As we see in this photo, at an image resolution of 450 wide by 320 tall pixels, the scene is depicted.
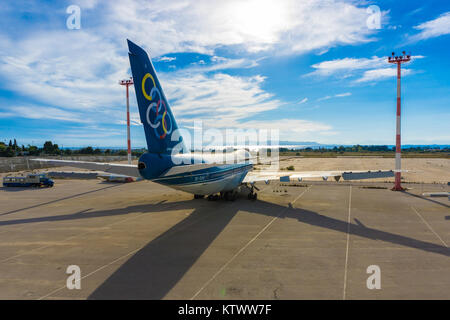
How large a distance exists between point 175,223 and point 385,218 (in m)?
15.9

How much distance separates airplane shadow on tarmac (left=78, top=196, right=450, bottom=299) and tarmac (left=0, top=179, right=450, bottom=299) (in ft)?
0.18

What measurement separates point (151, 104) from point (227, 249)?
10.0 m

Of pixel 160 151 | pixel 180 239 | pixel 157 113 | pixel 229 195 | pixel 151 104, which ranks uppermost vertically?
pixel 151 104

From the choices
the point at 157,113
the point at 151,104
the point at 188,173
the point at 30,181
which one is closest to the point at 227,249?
the point at 188,173

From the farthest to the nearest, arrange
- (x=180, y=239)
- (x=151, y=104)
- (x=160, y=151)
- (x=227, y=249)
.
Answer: (x=160, y=151)
(x=151, y=104)
(x=180, y=239)
(x=227, y=249)

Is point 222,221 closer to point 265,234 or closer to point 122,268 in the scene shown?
point 265,234

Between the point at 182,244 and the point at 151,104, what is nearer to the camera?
the point at 182,244

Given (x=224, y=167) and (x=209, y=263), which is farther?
(x=224, y=167)

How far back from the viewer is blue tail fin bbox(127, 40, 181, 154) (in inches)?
623

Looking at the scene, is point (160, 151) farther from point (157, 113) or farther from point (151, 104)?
point (151, 104)

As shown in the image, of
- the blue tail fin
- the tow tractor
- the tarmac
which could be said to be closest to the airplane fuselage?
the blue tail fin

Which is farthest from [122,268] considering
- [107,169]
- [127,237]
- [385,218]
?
[385,218]

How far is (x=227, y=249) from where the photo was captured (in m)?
14.1

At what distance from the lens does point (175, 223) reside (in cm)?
1931
